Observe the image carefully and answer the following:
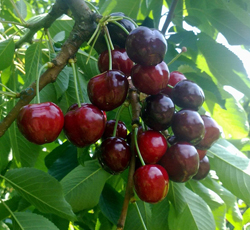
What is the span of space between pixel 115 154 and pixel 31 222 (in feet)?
1.55

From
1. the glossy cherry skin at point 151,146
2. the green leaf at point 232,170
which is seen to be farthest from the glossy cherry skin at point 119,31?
the green leaf at point 232,170

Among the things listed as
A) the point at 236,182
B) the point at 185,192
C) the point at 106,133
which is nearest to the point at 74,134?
the point at 106,133

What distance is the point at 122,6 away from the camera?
5.66 feet

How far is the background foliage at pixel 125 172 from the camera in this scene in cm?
114

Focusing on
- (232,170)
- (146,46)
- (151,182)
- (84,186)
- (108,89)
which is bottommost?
(84,186)

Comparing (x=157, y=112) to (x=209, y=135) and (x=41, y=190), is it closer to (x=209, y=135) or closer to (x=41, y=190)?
(x=209, y=135)

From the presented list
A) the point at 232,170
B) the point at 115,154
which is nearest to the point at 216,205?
the point at 232,170

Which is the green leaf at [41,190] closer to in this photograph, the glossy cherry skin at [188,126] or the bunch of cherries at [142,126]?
the bunch of cherries at [142,126]

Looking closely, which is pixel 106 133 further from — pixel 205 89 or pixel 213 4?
pixel 213 4

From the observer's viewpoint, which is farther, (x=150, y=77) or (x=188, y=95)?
(x=188, y=95)

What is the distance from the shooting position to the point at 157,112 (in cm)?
92

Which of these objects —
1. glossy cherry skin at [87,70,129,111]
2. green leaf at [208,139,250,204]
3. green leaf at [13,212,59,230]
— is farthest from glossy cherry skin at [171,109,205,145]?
green leaf at [13,212,59,230]

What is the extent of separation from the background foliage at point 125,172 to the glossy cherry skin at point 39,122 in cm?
26

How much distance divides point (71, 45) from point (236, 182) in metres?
0.90
